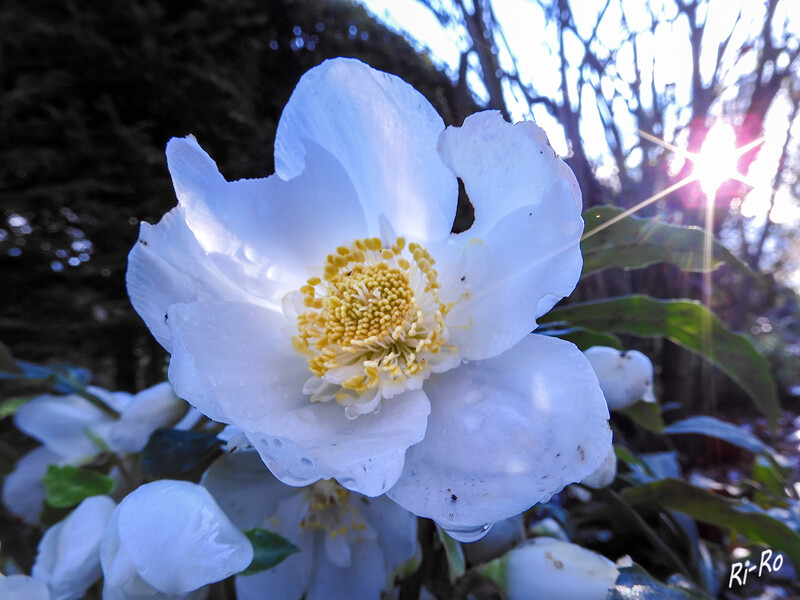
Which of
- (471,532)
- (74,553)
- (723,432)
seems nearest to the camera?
(471,532)

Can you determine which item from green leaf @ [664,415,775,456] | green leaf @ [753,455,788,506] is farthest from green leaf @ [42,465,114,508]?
green leaf @ [753,455,788,506]

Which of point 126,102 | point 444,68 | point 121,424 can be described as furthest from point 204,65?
point 121,424

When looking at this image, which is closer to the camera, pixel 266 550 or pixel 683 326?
pixel 266 550

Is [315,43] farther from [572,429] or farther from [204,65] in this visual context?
[572,429]

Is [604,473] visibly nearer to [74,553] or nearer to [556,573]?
[556,573]

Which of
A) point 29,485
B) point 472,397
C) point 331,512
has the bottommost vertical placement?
point 29,485

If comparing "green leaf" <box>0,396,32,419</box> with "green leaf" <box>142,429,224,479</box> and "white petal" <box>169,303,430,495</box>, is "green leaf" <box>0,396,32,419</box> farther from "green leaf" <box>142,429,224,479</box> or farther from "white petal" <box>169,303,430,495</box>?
"white petal" <box>169,303,430,495</box>

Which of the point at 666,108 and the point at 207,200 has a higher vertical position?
the point at 666,108

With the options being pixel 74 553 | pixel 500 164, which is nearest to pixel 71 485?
pixel 74 553
